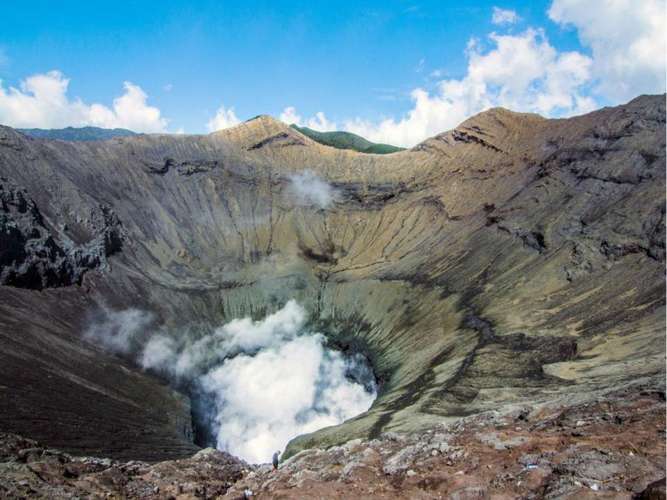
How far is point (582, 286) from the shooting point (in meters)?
69.4

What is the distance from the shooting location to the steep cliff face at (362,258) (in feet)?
169

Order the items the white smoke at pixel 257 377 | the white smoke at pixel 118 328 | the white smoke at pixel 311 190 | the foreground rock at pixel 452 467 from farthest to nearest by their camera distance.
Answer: the white smoke at pixel 311 190, the white smoke at pixel 118 328, the white smoke at pixel 257 377, the foreground rock at pixel 452 467

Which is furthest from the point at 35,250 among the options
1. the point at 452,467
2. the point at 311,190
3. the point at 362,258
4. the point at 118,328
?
the point at 311,190

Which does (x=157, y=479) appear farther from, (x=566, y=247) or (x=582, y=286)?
(x=566, y=247)

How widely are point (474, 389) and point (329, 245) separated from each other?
265 feet

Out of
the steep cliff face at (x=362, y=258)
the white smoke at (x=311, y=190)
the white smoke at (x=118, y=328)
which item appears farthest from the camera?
the white smoke at (x=311, y=190)

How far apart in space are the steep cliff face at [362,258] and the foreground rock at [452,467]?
43.6 feet

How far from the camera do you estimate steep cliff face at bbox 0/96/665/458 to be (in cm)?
5141

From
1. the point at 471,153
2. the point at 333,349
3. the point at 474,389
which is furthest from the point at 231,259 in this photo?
the point at 474,389

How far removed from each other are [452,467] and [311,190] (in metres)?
124

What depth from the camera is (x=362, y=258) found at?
394 ft

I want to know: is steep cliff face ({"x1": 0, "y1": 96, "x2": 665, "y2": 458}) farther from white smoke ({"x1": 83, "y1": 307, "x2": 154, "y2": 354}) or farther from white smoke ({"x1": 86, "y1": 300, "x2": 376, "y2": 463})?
white smoke ({"x1": 86, "y1": 300, "x2": 376, "y2": 463})

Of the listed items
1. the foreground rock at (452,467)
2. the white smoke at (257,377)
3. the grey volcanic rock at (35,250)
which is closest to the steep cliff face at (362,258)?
the grey volcanic rock at (35,250)

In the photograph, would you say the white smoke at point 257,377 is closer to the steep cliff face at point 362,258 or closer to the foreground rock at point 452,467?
the steep cliff face at point 362,258
